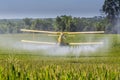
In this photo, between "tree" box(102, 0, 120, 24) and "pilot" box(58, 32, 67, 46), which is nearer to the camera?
"pilot" box(58, 32, 67, 46)

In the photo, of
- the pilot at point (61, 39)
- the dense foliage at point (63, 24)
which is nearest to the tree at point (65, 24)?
the dense foliage at point (63, 24)

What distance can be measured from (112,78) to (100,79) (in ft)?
0.49

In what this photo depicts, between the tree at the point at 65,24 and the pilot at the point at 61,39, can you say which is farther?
the tree at the point at 65,24

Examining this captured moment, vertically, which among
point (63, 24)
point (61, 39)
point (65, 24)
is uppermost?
point (61, 39)

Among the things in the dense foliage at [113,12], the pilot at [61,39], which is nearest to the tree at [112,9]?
the dense foliage at [113,12]

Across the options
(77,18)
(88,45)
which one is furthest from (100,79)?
(77,18)

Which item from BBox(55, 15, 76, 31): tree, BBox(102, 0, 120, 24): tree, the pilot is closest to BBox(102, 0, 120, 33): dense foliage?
BBox(102, 0, 120, 24): tree

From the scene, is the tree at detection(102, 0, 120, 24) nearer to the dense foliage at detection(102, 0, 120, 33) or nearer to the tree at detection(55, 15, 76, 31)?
the dense foliage at detection(102, 0, 120, 33)

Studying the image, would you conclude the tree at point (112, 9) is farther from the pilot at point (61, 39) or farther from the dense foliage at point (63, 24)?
the pilot at point (61, 39)

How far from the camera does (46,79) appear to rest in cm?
511

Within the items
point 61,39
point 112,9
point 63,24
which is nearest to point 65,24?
point 63,24

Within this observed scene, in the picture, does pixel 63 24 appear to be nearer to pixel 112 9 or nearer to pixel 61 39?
pixel 112 9

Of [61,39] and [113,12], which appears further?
[113,12]

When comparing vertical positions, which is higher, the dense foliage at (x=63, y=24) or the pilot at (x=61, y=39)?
the pilot at (x=61, y=39)
